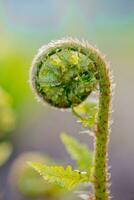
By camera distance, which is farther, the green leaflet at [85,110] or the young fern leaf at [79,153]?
the young fern leaf at [79,153]

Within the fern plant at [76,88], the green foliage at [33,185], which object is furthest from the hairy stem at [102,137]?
the green foliage at [33,185]

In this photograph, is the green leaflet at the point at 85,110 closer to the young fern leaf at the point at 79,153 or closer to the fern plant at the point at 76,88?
the fern plant at the point at 76,88

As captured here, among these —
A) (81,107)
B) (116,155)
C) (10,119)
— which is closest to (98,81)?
(81,107)

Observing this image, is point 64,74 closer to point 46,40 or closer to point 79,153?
point 79,153

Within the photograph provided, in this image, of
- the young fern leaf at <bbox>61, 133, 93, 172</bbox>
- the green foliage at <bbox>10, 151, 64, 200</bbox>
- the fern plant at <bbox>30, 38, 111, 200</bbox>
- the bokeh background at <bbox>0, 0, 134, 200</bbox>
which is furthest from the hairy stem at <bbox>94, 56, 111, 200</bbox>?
the bokeh background at <bbox>0, 0, 134, 200</bbox>

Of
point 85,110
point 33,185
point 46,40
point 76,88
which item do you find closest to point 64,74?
point 76,88

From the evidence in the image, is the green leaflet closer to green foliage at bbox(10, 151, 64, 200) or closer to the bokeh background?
green foliage at bbox(10, 151, 64, 200)

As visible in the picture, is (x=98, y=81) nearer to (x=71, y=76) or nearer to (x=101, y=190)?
(x=71, y=76)

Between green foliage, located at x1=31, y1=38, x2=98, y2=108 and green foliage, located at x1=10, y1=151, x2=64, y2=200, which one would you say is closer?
green foliage, located at x1=31, y1=38, x2=98, y2=108

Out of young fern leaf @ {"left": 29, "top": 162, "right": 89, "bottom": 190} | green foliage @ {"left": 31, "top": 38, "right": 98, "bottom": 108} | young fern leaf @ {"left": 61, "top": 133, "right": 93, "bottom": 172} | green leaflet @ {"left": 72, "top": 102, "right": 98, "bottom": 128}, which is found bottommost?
young fern leaf @ {"left": 29, "top": 162, "right": 89, "bottom": 190}
